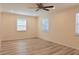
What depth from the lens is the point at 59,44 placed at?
17.5ft

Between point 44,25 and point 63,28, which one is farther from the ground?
point 44,25

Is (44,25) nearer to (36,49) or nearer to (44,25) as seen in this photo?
(44,25)

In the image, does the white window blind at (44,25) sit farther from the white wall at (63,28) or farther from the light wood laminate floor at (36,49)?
the light wood laminate floor at (36,49)

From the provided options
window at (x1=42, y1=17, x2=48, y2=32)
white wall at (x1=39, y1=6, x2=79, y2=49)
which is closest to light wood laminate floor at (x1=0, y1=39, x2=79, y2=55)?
white wall at (x1=39, y1=6, x2=79, y2=49)

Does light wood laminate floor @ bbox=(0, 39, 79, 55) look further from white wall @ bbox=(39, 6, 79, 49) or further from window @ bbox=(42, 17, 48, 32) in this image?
window @ bbox=(42, 17, 48, 32)

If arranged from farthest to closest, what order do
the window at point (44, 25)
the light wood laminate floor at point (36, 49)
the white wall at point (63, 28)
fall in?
the window at point (44, 25) < the white wall at point (63, 28) < the light wood laminate floor at point (36, 49)

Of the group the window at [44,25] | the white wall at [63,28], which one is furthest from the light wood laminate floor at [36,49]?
the window at [44,25]

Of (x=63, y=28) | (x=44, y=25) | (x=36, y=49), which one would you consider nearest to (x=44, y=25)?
(x=44, y=25)

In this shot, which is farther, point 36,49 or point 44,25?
point 44,25

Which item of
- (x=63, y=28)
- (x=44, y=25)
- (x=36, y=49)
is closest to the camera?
(x=36, y=49)

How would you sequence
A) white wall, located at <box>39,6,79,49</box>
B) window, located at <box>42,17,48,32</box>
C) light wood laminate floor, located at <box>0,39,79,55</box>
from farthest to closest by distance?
window, located at <box>42,17,48,32</box>, white wall, located at <box>39,6,79,49</box>, light wood laminate floor, located at <box>0,39,79,55</box>

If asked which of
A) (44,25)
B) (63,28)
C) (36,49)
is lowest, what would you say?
(36,49)

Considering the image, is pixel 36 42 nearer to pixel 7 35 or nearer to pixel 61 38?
pixel 61 38

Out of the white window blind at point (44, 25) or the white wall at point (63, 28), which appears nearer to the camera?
the white wall at point (63, 28)
